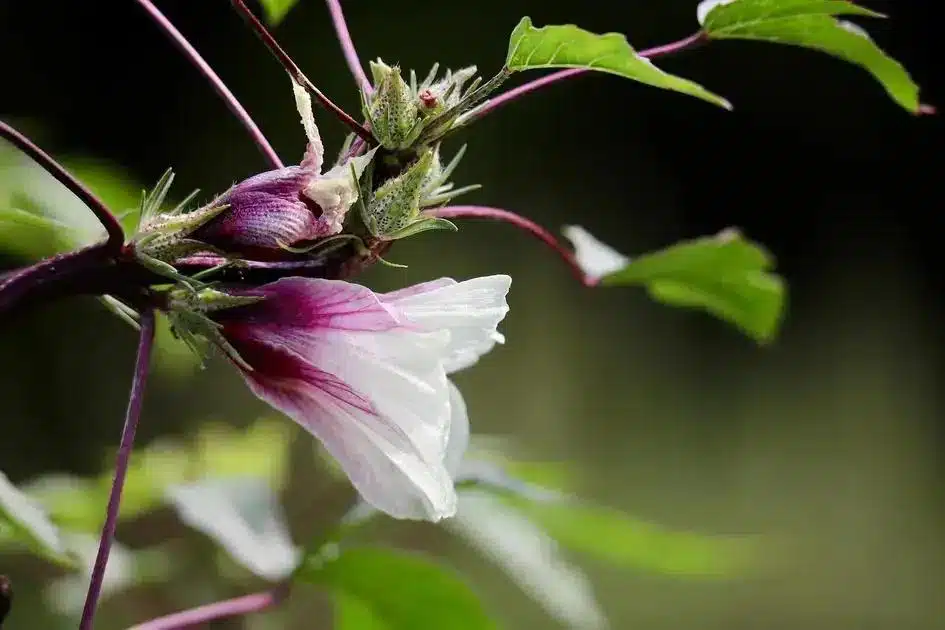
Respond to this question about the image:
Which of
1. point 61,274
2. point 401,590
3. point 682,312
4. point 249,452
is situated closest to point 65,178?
point 61,274

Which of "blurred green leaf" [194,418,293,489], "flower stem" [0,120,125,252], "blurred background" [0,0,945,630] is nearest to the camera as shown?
"flower stem" [0,120,125,252]

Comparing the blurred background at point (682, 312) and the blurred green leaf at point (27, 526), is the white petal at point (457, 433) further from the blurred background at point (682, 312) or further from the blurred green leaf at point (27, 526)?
the blurred background at point (682, 312)

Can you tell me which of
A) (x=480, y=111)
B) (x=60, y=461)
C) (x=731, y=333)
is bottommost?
(x=60, y=461)

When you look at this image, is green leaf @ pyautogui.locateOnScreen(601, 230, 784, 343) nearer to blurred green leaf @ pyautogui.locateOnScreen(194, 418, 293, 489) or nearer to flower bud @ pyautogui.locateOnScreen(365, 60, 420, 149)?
flower bud @ pyautogui.locateOnScreen(365, 60, 420, 149)

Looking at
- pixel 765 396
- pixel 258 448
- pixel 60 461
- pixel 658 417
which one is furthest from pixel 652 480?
pixel 258 448

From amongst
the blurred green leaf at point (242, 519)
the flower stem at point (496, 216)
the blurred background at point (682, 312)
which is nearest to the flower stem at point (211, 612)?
the blurred green leaf at point (242, 519)

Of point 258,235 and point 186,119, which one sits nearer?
point 258,235

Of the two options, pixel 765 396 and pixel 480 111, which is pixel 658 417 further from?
pixel 480 111

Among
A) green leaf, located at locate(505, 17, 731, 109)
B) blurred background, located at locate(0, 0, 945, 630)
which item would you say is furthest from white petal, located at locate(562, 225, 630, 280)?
blurred background, located at locate(0, 0, 945, 630)
